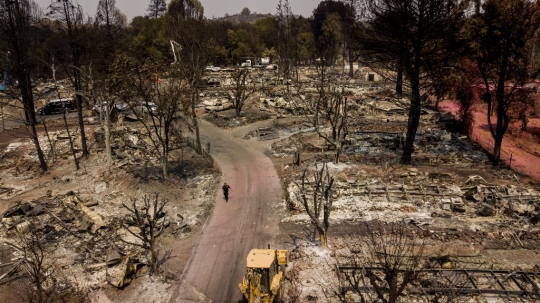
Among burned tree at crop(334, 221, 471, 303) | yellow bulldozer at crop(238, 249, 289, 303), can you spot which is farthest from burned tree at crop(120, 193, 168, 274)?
burned tree at crop(334, 221, 471, 303)

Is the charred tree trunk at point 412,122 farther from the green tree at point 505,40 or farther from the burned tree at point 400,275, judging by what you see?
the burned tree at point 400,275

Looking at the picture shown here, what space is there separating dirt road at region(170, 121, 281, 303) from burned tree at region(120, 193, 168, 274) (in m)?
2.18

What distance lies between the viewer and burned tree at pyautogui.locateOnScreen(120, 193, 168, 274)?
1778cm

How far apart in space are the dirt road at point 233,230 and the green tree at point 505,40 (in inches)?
708

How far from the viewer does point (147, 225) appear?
22875 millimetres

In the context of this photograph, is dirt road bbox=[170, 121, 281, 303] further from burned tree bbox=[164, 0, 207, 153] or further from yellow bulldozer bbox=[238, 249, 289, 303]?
burned tree bbox=[164, 0, 207, 153]

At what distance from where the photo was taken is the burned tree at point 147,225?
1778 cm

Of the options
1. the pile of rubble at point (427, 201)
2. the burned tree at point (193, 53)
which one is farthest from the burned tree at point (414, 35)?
the burned tree at point (193, 53)

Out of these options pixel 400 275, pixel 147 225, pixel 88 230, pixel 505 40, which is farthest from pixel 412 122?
pixel 88 230

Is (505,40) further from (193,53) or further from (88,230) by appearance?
(88,230)

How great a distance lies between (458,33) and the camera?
2698cm

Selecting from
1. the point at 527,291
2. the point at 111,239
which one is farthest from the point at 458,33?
the point at 111,239

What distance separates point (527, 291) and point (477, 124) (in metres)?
30.2

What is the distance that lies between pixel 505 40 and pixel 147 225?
27.5 metres
